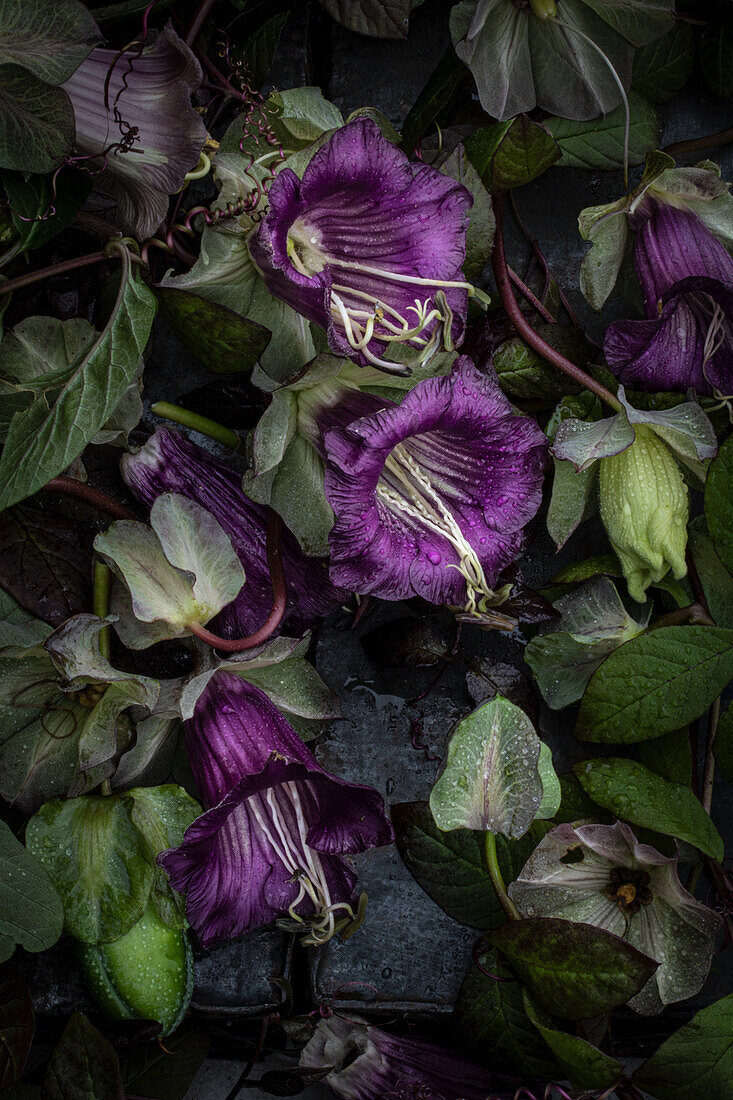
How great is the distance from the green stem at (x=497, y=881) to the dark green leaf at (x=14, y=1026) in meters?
0.37

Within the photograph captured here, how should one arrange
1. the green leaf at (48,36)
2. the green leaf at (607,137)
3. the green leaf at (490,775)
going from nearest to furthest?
the green leaf at (48,36) < the green leaf at (490,775) < the green leaf at (607,137)

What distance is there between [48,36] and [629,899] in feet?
2.54

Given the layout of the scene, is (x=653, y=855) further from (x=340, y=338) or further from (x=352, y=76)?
(x=352, y=76)

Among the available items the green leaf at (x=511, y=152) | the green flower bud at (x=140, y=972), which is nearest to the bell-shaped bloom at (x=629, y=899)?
the green flower bud at (x=140, y=972)

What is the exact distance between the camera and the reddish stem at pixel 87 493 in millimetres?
755

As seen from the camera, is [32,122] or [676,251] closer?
[32,122]

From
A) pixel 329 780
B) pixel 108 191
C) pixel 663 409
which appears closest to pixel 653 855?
A: pixel 329 780

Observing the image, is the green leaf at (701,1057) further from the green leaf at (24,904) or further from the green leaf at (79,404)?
the green leaf at (79,404)

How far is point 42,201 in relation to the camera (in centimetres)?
72

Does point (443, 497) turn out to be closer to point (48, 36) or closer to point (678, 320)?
point (678, 320)

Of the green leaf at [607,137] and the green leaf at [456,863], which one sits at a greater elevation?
the green leaf at [607,137]

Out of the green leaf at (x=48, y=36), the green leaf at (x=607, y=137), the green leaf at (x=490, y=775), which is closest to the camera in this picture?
the green leaf at (x=48, y=36)

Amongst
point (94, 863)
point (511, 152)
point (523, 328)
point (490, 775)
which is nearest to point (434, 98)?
point (511, 152)

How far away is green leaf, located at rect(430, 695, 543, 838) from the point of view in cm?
73
